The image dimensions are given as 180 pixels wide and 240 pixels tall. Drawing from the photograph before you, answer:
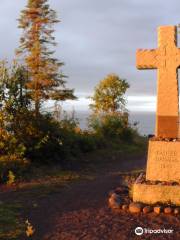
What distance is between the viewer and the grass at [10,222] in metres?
6.92

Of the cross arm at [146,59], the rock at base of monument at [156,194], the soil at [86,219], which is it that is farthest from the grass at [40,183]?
the cross arm at [146,59]

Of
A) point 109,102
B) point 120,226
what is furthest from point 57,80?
point 120,226

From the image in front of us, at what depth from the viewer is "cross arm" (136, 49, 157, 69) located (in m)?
9.37

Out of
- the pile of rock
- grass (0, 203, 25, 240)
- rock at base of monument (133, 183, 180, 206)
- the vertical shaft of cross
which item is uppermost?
the vertical shaft of cross

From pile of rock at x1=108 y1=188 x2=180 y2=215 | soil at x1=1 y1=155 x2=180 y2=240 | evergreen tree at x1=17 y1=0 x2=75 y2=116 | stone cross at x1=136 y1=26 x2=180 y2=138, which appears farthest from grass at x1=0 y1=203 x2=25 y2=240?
evergreen tree at x1=17 y1=0 x2=75 y2=116

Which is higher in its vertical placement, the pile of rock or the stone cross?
the stone cross

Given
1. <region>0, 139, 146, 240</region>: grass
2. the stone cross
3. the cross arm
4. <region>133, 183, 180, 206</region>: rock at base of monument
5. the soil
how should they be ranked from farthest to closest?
the cross arm < the stone cross < <region>133, 183, 180, 206</region>: rock at base of monument < <region>0, 139, 146, 240</region>: grass < the soil

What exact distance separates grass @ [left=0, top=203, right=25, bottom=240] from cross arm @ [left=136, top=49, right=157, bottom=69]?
3.80 metres

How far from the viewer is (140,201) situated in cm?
857

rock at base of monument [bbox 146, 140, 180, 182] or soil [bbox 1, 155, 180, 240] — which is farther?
rock at base of monument [bbox 146, 140, 180, 182]

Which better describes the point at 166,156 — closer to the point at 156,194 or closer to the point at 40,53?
the point at 156,194

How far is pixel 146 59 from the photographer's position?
9.42 metres
